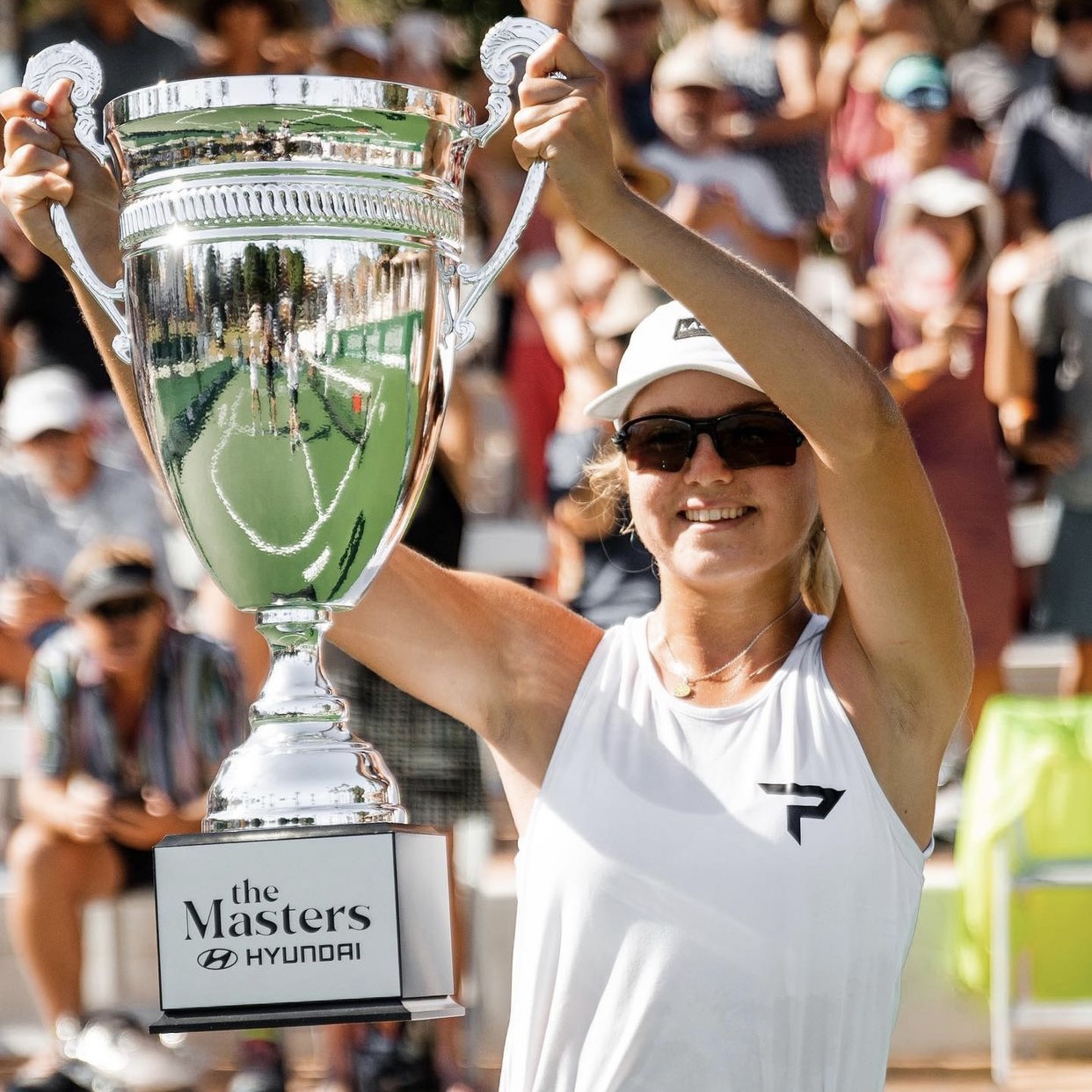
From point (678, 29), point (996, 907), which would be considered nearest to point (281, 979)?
point (996, 907)

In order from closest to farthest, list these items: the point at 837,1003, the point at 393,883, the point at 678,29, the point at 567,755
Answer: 1. the point at 393,883
2. the point at 837,1003
3. the point at 567,755
4. the point at 678,29

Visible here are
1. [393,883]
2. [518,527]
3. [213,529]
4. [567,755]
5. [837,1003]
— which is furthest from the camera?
Answer: [518,527]

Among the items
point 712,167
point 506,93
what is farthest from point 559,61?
point 712,167

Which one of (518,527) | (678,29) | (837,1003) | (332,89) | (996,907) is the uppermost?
(678,29)

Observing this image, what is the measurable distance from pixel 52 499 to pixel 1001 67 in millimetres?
3282

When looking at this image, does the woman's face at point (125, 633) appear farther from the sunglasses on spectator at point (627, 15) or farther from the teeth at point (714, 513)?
the sunglasses on spectator at point (627, 15)

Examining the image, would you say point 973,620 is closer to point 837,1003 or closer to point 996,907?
point 996,907

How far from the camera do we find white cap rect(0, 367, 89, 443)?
4.45m

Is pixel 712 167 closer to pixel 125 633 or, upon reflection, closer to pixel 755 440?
pixel 125 633

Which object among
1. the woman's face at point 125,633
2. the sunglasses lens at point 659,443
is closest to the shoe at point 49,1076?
the woman's face at point 125,633

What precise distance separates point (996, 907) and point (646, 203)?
9.61ft

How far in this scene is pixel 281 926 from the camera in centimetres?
150

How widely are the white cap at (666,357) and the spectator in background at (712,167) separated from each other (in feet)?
9.16

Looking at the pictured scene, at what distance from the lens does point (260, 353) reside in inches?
62.2
